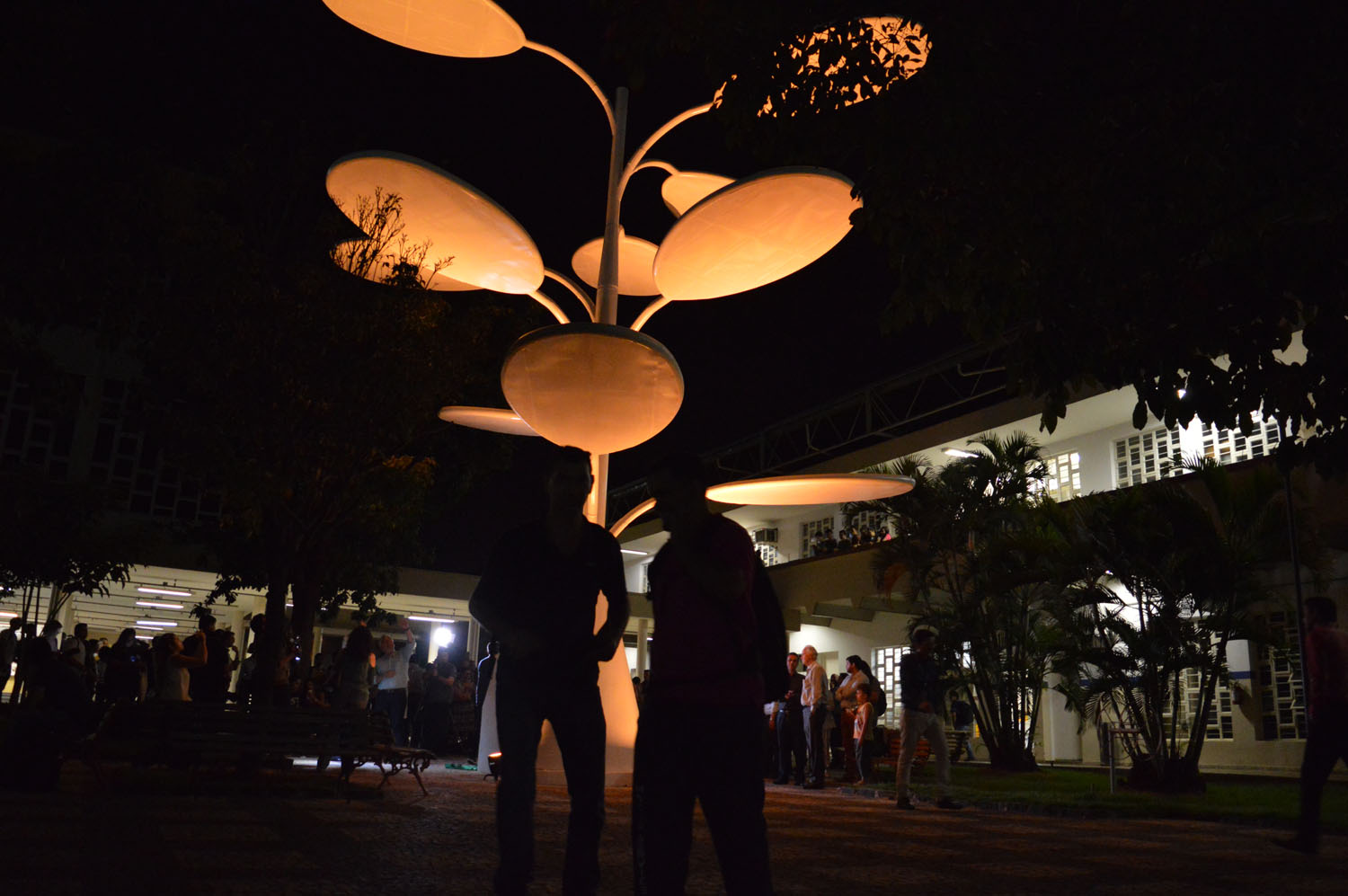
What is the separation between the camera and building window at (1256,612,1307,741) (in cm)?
1884

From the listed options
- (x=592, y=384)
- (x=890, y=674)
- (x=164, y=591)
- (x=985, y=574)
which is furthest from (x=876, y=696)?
(x=164, y=591)

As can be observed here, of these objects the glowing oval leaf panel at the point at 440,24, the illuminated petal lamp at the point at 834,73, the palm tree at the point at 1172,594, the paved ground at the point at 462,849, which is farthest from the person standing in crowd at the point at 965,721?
the illuminated petal lamp at the point at 834,73

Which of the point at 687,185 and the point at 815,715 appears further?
the point at 687,185

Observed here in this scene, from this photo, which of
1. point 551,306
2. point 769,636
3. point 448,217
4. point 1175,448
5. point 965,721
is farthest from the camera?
point 965,721

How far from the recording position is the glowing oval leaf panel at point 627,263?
604 inches

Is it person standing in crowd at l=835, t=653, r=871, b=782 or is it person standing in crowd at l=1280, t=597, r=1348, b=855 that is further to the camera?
person standing in crowd at l=835, t=653, r=871, b=782

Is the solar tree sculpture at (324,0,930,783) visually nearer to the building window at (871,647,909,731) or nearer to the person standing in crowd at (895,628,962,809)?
the person standing in crowd at (895,628,962,809)

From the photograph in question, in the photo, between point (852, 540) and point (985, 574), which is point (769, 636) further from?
point (852, 540)

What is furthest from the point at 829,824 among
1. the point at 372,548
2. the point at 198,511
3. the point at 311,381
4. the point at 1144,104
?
the point at 198,511

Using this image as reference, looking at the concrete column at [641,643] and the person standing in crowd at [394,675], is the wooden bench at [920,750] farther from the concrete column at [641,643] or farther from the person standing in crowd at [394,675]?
the concrete column at [641,643]

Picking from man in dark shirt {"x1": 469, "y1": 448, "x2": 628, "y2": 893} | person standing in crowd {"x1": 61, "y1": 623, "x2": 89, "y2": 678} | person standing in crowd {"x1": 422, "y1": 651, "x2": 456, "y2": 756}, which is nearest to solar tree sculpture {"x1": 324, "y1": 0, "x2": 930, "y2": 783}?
person standing in crowd {"x1": 422, "y1": 651, "x2": 456, "y2": 756}

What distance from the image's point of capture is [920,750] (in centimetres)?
2009

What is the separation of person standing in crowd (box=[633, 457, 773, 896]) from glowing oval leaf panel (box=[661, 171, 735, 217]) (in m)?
12.8

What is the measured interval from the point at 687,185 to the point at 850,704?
26.0 ft
